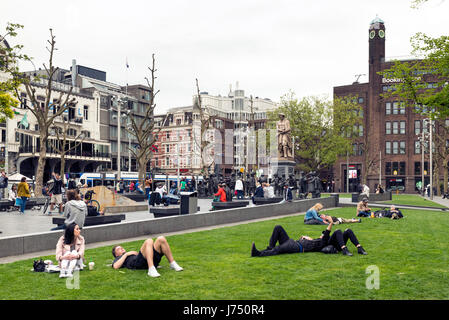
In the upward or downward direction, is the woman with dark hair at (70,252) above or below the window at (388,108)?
below

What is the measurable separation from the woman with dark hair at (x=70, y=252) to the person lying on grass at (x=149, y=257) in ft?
2.21

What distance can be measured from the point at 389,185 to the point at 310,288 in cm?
7942

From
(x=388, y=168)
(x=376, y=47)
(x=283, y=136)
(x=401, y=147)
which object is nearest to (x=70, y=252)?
(x=283, y=136)

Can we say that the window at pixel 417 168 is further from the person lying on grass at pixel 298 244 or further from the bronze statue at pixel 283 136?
the person lying on grass at pixel 298 244

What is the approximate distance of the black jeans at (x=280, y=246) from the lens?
1008 cm

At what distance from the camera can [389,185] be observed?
3219 inches

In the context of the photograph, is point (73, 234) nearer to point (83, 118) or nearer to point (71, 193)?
point (71, 193)

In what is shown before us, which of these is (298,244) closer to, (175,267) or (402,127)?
(175,267)

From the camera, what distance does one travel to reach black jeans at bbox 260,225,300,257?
10.1 m

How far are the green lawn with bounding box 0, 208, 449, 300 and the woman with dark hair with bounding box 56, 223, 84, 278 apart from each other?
221mm

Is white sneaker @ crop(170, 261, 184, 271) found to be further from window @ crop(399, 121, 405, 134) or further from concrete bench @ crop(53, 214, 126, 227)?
window @ crop(399, 121, 405, 134)

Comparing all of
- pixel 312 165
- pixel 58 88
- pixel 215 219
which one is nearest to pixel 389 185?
pixel 312 165
